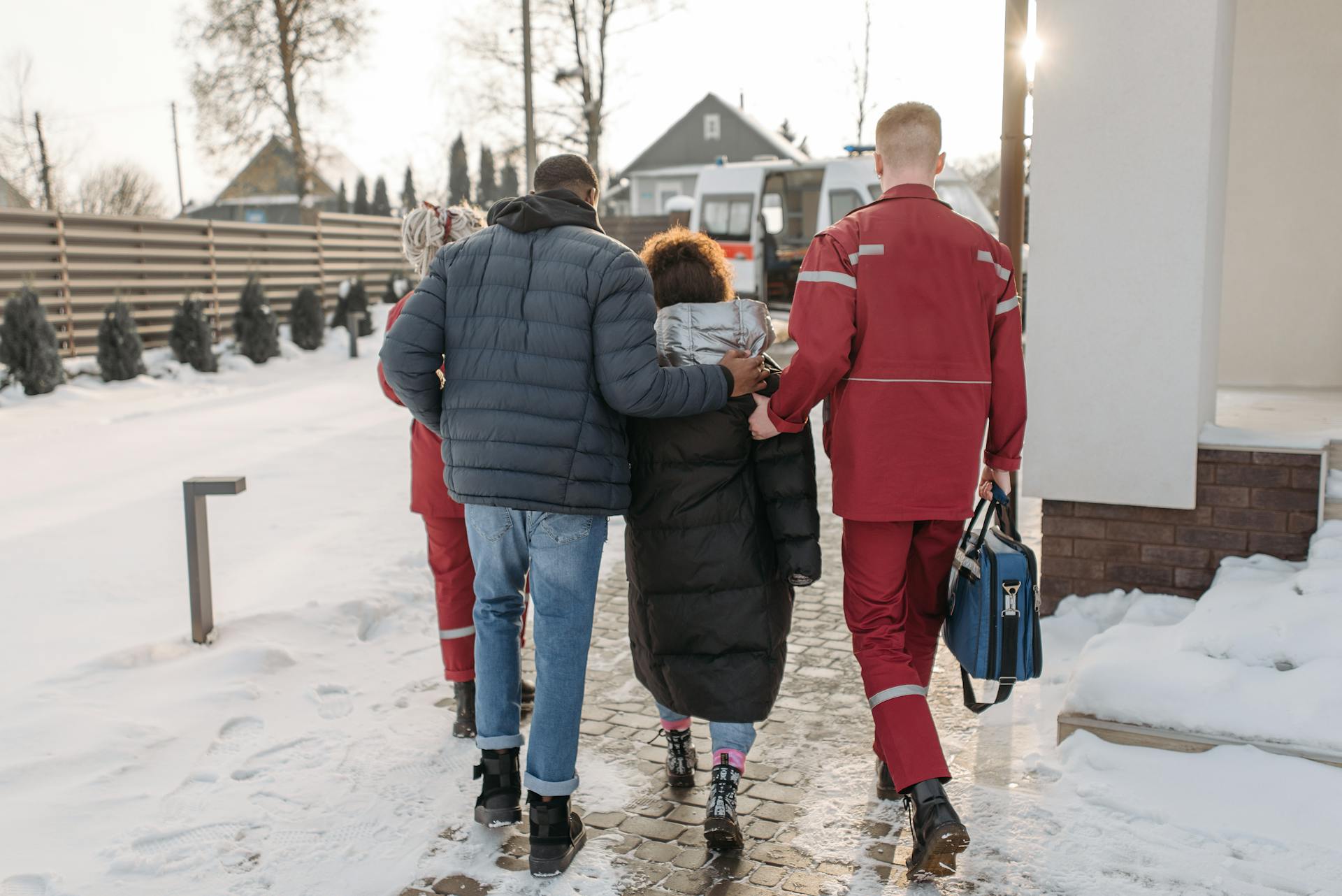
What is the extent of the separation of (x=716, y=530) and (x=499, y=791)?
1.01 meters

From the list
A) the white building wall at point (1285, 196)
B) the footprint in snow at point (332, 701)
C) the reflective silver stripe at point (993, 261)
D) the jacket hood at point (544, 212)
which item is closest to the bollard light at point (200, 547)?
the footprint in snow at point (332, 701)

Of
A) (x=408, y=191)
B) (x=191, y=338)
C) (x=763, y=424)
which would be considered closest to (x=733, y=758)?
(x=763, y=424)

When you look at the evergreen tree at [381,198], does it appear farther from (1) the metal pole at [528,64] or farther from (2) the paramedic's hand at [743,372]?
(2) the paramedic's hand at [743,372]

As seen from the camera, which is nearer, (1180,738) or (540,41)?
(1180,738)

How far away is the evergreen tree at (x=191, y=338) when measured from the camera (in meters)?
15.5

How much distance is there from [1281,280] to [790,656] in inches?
162

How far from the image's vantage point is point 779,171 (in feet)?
60.7

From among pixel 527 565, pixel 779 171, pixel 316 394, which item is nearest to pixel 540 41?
pixel 779 171

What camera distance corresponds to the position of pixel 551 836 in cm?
306

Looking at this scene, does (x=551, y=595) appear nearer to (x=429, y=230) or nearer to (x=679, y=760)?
(x=679, y=760)

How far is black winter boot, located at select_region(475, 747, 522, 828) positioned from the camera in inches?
129

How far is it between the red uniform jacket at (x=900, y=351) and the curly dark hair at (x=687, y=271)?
26 cm

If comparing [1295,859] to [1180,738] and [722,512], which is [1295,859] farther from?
[722,512]

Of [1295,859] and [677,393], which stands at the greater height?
[677,393]
